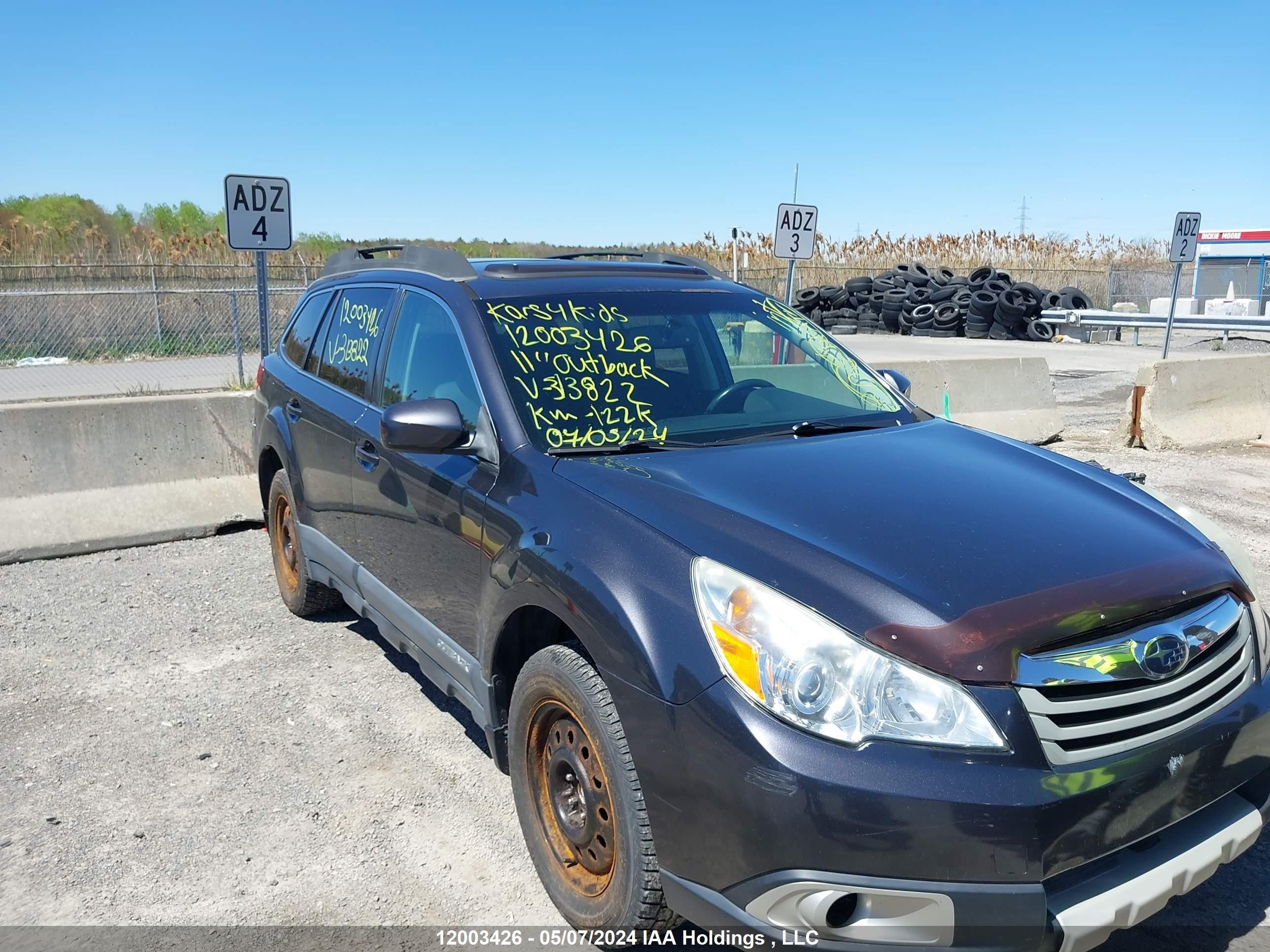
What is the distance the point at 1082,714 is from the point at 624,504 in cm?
125

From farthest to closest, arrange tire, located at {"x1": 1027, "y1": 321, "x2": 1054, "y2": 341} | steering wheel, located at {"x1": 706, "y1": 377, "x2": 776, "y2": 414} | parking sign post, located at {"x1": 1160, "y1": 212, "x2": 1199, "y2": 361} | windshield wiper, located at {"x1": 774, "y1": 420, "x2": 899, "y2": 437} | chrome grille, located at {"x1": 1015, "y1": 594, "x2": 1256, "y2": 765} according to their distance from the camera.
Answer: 1. tire, located at {"x1": 1027, "y1": 321, "x2": 1054, "y2": 341}
2. parking sign post, located at {"x1": 1160, "y1": 212, "x2": 1199, "y2": 361}
3. steering wheel, located at {"x1": 706, "y1": 377, "x2": 776, "y2": 414}
4. windshield wiper, located at {"x1": 774, "y1": 420, "x2": 899, "y2": 437}
5. chrome grille, located at {"x1": 1015, "y1": 594, "x2": 1256, "y2": 765}

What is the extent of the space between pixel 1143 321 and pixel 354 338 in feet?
74.5

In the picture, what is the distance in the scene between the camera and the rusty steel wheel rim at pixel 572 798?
2.75 metres

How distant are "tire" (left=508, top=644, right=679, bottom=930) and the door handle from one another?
1.42 metres

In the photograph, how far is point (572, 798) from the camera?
9.64ft

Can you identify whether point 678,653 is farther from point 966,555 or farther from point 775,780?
point 966,555

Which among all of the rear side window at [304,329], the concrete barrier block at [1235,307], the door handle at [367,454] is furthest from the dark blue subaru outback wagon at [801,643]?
the concrete barrier block at [1235,307]

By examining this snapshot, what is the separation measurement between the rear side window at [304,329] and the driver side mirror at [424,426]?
7.01 ft

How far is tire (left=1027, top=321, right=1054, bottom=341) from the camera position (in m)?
26.3

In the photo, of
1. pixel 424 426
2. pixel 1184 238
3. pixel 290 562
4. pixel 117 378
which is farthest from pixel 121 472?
pixel 1184 238

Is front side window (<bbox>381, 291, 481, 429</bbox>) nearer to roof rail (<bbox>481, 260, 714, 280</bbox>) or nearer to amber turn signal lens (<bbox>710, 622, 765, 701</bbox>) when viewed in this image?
roof rail (<bbox>481, 260, 714, 280</bbox>)

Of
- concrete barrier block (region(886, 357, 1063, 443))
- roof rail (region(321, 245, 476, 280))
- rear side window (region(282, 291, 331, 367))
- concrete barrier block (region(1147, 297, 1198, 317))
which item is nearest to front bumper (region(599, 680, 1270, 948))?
roof rail (region(321, 245, 476, 280))

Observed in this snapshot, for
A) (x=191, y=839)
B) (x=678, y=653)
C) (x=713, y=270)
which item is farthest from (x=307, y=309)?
(x=678, y=653)

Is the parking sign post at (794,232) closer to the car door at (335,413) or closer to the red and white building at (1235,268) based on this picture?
the car door at (335,413)
